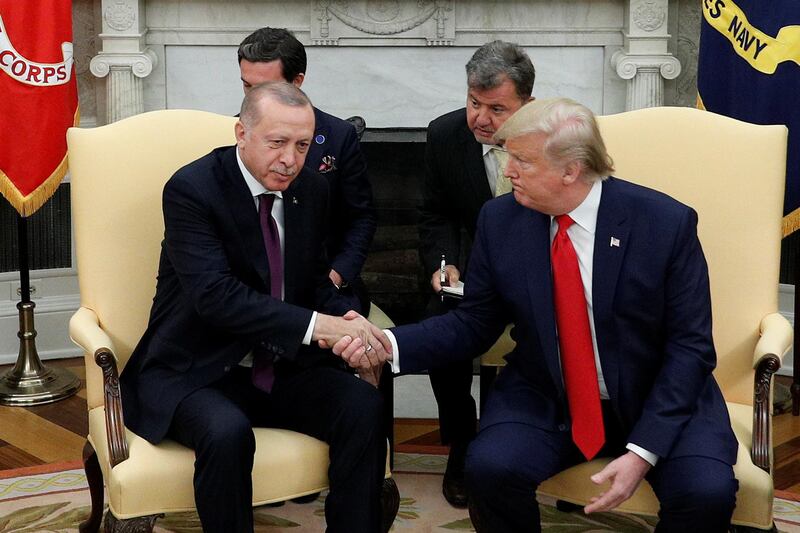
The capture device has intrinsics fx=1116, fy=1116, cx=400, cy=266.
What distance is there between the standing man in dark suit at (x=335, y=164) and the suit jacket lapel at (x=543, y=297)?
2.80ft

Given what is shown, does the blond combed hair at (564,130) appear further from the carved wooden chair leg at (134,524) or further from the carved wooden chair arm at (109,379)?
the carved wooden chair leg at (134,524)

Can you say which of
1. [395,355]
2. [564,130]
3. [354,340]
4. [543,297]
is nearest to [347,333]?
[354,340]

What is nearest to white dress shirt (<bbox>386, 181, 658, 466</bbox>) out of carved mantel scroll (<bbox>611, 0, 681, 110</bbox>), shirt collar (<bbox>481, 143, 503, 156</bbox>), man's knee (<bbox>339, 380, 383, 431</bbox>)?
man's knee (<bbox>339, 380, 383, 431</bbox>)

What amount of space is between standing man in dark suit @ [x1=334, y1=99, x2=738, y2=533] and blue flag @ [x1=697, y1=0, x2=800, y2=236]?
1597 mm

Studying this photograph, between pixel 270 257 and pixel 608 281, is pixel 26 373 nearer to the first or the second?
pixel 270 257

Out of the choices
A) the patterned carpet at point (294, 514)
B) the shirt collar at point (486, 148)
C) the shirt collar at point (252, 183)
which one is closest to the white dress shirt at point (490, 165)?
the shirt collar at point (486, 148)

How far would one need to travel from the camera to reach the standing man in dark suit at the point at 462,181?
10.0ft

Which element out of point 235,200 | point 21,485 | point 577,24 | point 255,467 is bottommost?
point 21,485

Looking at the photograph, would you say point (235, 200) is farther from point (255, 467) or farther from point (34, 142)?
point (34, 142)

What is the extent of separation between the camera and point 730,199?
9.14ft

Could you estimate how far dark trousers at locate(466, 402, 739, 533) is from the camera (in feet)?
7.41

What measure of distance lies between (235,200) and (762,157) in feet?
4.28

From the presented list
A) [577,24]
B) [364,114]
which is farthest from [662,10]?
[364,114]

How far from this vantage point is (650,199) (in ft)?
8.20
